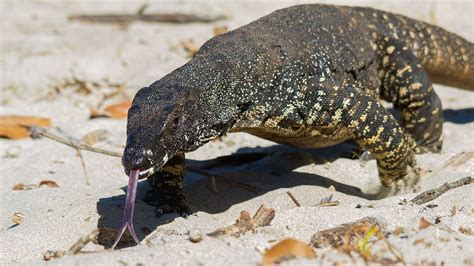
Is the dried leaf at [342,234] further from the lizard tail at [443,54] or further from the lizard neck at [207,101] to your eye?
the lizard tail at [443,54]

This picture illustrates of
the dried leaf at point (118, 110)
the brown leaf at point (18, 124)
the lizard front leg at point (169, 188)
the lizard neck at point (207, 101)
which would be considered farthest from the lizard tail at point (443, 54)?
the brown leaf at point (18, 124)

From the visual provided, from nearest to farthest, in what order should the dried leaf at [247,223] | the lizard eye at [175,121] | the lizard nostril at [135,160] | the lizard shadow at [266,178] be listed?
the lizard nostril at [135,160] → the dried leaf at [247,223] → the lizard eye at [175,121] → the lizard shadow at [266,178]

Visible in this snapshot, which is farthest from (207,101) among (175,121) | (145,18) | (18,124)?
(145,18)

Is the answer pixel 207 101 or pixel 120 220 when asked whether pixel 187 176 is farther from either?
pixel 207 101

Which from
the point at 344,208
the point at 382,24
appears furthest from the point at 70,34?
the point at 344,208

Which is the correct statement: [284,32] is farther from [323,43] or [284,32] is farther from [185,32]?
[185,32]

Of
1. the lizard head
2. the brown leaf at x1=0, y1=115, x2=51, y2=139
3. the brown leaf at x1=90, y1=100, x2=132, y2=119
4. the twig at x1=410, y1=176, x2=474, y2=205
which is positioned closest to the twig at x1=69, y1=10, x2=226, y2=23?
the brown leaf at x1=90, y1=100, x2=132, y2=119
